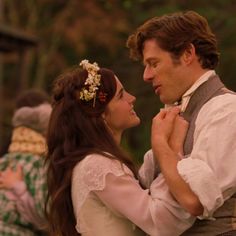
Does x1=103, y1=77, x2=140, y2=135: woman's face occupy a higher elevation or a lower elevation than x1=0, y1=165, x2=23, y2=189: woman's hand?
higher

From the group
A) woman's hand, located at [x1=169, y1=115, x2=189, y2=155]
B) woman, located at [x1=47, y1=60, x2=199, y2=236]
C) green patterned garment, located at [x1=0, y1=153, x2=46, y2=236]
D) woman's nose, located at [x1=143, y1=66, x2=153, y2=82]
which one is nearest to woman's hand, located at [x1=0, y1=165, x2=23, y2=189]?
green patterned garment, located at [x1=0, y1=153, x2=46, y2=236]

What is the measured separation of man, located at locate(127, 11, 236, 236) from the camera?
3520mm

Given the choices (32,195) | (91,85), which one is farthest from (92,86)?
(32,195)

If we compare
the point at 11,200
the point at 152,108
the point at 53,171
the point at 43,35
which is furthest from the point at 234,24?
the point at 53,171

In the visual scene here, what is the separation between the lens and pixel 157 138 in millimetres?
3744

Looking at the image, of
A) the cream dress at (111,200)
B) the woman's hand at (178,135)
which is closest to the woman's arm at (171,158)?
the woman's hand at (178,135)

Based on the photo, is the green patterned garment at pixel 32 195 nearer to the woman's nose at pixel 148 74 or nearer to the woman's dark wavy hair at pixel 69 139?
the woman's dark wavy hair at pixel 69 139

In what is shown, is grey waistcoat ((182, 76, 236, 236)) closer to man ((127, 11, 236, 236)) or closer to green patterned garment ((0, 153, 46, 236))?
man ((127, 11, 236, 236))

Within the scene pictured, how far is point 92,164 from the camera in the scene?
13.0 ft

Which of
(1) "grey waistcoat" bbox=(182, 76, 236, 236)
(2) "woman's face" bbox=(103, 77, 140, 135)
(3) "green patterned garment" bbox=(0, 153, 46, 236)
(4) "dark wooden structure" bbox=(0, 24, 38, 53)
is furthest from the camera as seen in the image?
(4) "dark wooden structure" bbox=(0, 24, 38, 53)

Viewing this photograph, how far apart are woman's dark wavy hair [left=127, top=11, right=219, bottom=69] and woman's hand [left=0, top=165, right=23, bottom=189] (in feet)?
7.20

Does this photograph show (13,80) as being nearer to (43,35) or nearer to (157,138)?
(43,35)

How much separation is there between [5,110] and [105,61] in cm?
265

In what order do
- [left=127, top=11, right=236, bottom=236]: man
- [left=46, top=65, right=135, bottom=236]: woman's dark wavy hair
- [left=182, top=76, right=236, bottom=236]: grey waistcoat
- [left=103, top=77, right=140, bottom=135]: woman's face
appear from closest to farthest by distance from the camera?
[left=127, top=11, right=236, bottom=236]: man < [left=182, top=76, right=236, bottom=236]: grey waistcoat < [left=46, top=65, right=135, bottom=236]: woman's dark wavy hair < [left=103, top=77, right=140, bottom=135]: woman's face
